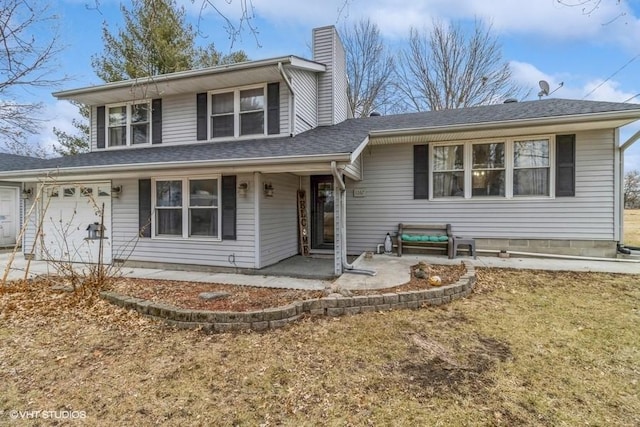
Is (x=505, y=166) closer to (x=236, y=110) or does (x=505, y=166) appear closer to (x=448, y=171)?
(x=448, y=171)

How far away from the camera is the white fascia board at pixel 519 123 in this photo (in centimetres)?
591

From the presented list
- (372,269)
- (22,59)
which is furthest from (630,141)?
(22,59)

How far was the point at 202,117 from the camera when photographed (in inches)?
323

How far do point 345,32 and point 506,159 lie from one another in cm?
1409

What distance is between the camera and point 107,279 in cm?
548

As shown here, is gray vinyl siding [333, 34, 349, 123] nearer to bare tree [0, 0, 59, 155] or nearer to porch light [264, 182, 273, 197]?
porch light [264, 182, 273, 197]

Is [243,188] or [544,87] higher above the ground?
[544,87]

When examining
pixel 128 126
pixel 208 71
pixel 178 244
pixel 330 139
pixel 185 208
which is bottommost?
pixel 178 244

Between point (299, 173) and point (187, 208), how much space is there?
9.03ft

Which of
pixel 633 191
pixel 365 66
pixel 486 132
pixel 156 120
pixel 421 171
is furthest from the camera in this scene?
pixel 633 191

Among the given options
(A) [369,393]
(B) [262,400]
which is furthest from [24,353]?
(A) [369,393]

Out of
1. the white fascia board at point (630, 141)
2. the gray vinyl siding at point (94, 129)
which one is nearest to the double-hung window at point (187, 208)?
the gray vinyl siding at point (94, 129)

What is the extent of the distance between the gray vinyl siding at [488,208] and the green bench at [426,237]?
0.19 meters

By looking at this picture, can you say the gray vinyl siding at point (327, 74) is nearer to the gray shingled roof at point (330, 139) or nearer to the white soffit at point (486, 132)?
the gray shingled roof at point (330, 139)
